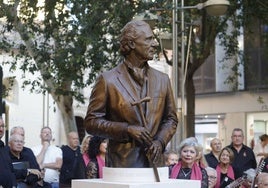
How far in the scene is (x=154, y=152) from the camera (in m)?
4.59

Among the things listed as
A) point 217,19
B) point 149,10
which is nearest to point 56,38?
point 149,10

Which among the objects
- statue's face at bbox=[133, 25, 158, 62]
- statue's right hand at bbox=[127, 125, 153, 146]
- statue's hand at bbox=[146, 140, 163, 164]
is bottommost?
statue's hand at bbox=[146, 140, 163, 164]

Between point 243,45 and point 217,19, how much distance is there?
8882 mm

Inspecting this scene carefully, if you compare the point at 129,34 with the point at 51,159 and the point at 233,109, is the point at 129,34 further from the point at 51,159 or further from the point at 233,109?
the point at 233,109

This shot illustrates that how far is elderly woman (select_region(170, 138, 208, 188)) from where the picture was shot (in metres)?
6.90

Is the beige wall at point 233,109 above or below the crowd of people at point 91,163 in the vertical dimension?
above

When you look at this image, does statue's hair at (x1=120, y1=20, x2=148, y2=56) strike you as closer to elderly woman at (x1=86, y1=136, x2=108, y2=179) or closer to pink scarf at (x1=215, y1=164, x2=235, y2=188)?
elderly woman at (x1=86, y1=136, x2=108, y2=179)

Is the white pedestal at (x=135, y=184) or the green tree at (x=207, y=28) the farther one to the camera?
the green tree at (x=207, y=28)

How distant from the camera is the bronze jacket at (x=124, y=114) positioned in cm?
468

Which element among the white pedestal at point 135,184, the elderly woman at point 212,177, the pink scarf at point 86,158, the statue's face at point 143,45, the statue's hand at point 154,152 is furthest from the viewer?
the elderly woman at point 212,177

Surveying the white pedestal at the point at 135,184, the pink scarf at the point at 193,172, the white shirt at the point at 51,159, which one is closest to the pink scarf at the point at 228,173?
the pink scarf at the point at 193,172

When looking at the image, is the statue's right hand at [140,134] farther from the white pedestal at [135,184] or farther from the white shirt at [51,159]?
the white shirt at [51,159]

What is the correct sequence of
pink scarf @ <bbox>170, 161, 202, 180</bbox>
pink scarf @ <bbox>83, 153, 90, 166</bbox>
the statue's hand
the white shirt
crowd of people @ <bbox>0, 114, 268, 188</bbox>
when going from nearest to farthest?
the statue's hand, pink scarf @ <bbox>170, 161, 202, 180</bbox>, crowd of people @ <bbox>0, 114, 268, 188</bbox>, pink scarf @ <bbox>83, 153, 90, 166</bbox>, the white shirt

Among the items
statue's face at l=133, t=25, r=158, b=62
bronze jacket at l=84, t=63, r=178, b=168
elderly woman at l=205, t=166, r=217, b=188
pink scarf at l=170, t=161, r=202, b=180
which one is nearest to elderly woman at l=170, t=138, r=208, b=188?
pink scarf at l=170, t=161, r=202, b=180
